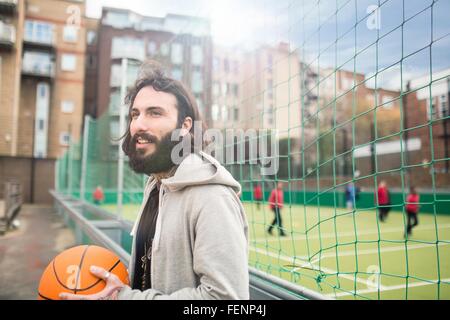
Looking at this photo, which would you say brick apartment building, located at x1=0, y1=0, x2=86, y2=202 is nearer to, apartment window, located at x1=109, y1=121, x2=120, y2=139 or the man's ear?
apartment window, located at x1=109, y1=121, x2=120, y2=139

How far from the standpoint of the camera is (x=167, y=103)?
140cm

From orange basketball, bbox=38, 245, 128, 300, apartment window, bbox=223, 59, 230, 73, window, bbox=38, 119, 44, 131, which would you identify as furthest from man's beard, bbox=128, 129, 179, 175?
window, bbox=38, 119, 44, 131

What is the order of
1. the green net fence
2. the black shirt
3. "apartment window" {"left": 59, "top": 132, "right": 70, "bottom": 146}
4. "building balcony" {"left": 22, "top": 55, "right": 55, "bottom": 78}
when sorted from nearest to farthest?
the black shirt
the green net fence
"building balcony" {"left": 22, "top": 55, "right": 55, "bottom": 78}
"apartment window" {"left": 59, "top": 132, "right": 70, "bottom": 146}

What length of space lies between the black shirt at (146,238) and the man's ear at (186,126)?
32 cm

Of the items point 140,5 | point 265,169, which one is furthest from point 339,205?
point 140,5

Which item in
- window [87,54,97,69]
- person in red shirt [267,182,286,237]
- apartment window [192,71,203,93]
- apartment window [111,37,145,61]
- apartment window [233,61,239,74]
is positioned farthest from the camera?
window [87,54,97,69]

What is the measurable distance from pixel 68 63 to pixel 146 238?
21870 mm

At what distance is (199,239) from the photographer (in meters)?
1.08

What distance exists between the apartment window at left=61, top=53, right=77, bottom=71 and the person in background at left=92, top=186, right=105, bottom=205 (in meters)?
11.2

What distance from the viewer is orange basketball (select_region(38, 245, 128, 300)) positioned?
1.29 m
